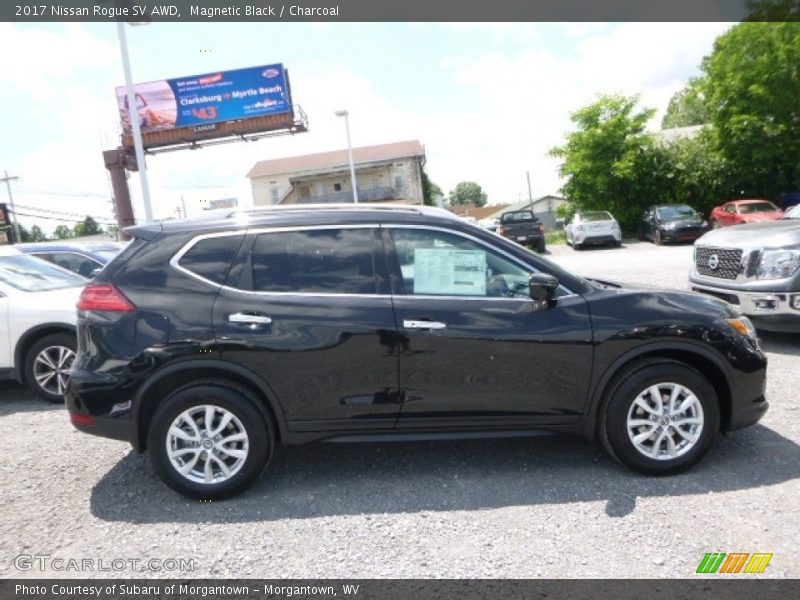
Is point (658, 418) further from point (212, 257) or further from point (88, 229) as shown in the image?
point (88, 229)

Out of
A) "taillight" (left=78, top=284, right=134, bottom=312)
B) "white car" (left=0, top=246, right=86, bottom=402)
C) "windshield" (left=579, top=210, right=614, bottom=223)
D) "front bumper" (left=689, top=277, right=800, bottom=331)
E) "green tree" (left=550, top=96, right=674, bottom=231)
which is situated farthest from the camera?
"green tree" (left=550, top=96, right=674, bottom=231)

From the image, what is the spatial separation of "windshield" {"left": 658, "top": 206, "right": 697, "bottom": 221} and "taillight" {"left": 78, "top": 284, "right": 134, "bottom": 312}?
64.4 ft

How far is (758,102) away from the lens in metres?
21.6

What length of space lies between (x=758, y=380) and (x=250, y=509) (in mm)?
3292

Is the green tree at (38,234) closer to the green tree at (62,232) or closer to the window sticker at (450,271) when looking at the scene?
the green tree at (62,232)

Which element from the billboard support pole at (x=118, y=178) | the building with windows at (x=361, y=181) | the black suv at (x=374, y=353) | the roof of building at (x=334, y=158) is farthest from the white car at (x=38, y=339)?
the roof of building at (x=334, y=158)

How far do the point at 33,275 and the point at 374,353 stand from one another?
481 centimetres

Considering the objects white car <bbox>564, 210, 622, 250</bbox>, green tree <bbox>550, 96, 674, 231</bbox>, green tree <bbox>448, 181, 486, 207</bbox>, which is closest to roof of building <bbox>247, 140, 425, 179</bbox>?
green tree <bbox>550, 96, 674, 231</bbox>

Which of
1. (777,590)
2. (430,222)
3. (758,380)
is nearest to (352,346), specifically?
(430,222)

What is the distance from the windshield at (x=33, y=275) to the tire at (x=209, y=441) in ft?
11.7

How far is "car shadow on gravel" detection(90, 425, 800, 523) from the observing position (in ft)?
10.8

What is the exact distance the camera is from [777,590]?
2.43 metres

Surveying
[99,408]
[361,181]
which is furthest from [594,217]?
[361,181]

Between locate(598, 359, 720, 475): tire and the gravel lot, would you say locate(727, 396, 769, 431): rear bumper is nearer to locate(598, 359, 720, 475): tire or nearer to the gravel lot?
locate(598, 359, 720, 475): tire
